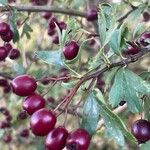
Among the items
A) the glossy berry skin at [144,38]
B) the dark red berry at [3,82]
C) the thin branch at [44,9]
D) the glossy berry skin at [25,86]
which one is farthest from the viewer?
the dark red berry at [3,82]

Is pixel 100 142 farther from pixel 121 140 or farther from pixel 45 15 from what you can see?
pixel 121 140

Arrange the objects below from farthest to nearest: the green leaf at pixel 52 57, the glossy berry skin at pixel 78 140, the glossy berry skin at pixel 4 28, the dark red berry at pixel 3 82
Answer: the dark red berry at pixel 3 82, the glossy berry skin at pixel 4 28, the green leaf at pixel 52 57, the glossy berry skin at pixel 78 140

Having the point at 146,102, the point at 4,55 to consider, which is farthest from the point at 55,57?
the point at 4,55

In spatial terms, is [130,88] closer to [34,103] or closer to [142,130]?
[142,130]

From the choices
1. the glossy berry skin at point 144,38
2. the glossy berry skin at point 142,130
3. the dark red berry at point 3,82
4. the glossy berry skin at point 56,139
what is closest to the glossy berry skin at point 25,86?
the glossy berry skin at point 56,139

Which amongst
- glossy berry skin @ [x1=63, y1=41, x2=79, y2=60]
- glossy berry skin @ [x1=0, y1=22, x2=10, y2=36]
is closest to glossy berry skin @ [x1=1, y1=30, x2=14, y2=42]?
glossy berry skin @ [x1=0, y1=22, x2=10, y2=36]

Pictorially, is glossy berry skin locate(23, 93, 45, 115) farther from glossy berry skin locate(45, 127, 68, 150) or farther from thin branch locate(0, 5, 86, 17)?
→ thin branch locate(0, 5, 86, 17)

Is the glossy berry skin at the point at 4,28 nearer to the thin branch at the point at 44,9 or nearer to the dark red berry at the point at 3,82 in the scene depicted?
the thin branch at the point at 44,9
